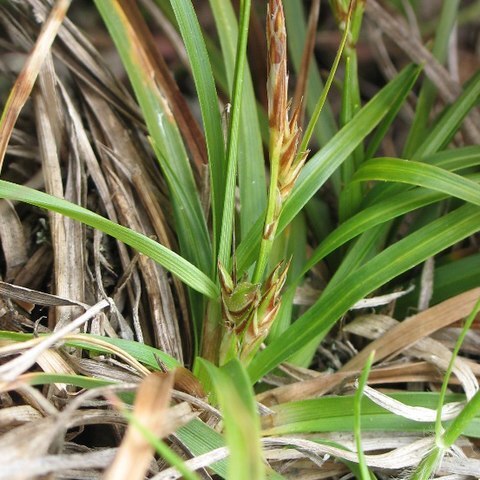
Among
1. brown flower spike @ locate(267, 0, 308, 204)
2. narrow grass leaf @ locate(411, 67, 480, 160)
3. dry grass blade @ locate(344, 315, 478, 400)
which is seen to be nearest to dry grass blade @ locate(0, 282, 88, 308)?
brown flower spike @ locate(267, 0, 308, 204)

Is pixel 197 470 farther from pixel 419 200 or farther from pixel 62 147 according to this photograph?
pixel 62 147

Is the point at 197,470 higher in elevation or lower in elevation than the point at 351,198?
lower

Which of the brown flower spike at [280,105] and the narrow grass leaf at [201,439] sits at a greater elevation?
the brown flower spike at [280,105]

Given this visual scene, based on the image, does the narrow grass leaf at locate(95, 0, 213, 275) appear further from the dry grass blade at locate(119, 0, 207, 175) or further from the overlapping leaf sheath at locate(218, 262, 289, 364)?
the overlapping leaf sheath at locate(218, 262, 289, 364)

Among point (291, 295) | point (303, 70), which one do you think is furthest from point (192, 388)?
point (303, 70)

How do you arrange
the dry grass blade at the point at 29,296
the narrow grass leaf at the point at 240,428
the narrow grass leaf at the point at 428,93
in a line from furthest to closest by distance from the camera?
the narrow grass leaf at the point at 428,93, the dry grass blade at the point at 29,296, the narrow grass leaf at the point at 240,428

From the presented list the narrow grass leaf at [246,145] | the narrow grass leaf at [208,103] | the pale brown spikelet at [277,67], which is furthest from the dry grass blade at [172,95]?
the pale brown spikelet at [277,67]

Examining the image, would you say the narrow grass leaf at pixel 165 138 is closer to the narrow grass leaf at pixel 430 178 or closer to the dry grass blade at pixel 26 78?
the dry grass blade at pixel 26 78
